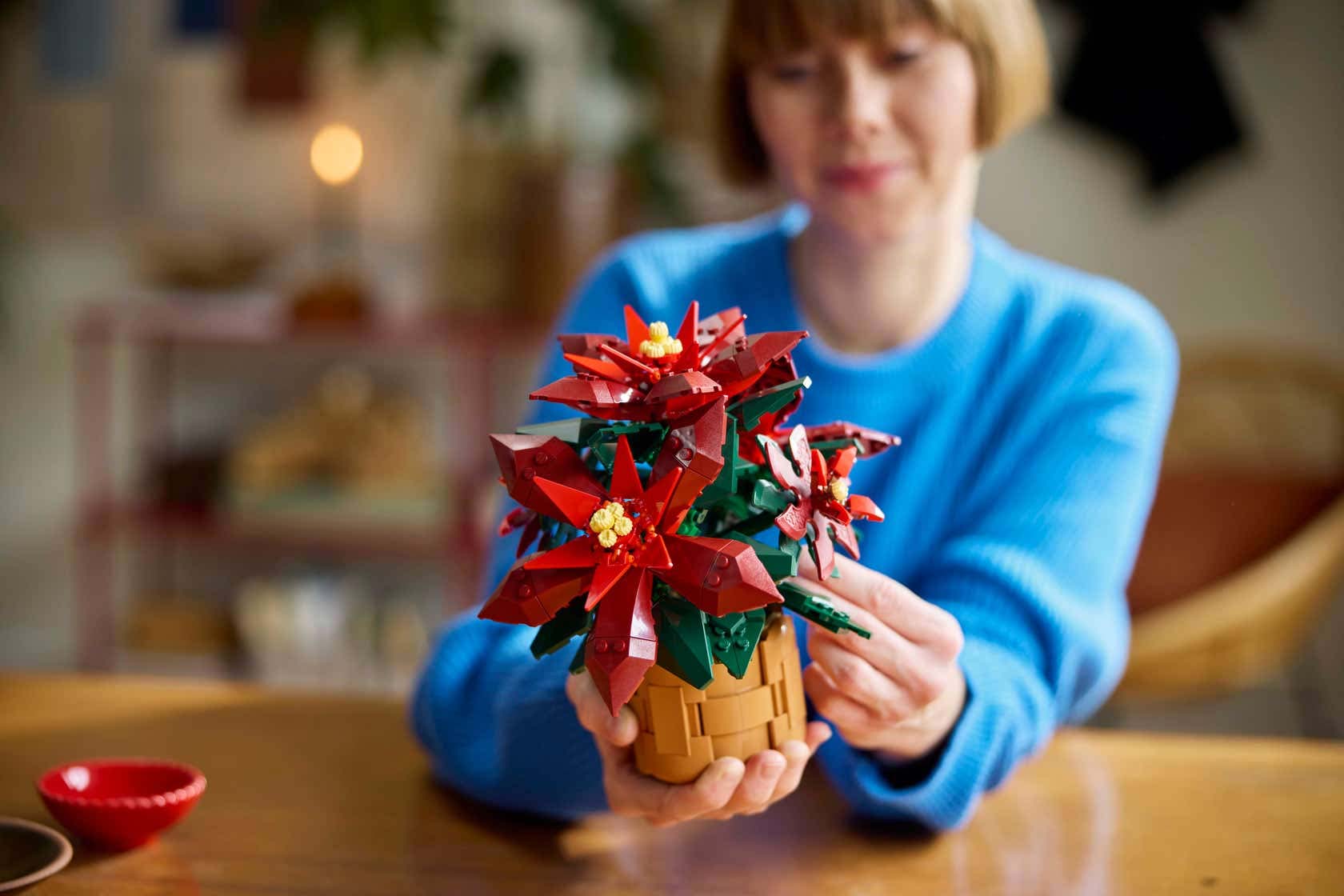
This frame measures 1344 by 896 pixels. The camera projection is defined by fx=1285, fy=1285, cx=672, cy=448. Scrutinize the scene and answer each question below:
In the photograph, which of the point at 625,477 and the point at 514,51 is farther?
the point at 514,51

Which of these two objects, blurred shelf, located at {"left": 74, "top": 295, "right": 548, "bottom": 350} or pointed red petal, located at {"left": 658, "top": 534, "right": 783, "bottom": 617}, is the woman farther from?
blurred shelf, located at {"left": 74, "top": 295, "right": 548, "bottom": 350}

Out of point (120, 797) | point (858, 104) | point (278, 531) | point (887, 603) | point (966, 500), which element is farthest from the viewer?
point (278, 531)

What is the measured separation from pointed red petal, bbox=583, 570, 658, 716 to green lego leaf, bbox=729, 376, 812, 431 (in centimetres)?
8

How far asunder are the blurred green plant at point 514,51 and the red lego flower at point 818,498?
1.78 m

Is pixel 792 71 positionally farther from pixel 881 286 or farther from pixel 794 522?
pixel 794 522

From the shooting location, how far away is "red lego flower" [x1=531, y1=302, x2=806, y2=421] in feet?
1.63

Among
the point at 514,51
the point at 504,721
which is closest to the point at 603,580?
the point at 504,721

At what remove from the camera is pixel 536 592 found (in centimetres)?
50

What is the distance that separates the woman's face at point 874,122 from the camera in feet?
2.71

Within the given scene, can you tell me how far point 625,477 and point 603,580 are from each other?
0.04m

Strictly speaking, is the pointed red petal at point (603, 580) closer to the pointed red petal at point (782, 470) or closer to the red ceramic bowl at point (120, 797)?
the pointed red petal at point (782, 470)

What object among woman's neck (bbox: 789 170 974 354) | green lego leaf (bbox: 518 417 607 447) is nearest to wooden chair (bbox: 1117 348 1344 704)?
woman's neck (bbox: 789 170 974 354)

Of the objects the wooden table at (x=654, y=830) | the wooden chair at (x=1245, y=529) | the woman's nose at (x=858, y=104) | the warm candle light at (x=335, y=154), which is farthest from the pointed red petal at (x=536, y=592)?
the warm candle light at (x=335, y=154)

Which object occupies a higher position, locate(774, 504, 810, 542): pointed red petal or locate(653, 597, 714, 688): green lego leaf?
locate(774, 504, 810, 542): pointed red petal
